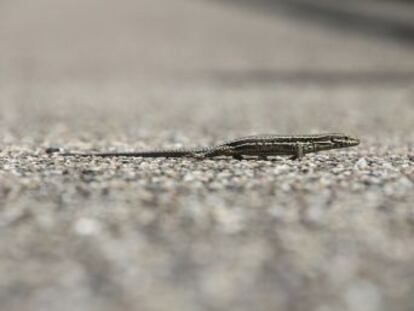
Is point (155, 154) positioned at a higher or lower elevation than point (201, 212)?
higher

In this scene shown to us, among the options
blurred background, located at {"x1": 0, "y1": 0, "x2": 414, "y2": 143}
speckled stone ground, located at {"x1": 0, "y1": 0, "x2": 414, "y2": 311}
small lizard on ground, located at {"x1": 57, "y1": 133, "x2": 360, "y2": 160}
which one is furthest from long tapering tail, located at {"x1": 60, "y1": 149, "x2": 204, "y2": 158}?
blurred background, located at {"x1": 0, "y1": 0, "x2": 414, "y2": 143}

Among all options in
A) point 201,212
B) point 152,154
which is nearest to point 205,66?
point 152,154

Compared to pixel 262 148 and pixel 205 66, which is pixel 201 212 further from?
pixel 205 66

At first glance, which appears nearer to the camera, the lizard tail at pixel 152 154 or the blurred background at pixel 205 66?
the lizard tail at pixel 152 154

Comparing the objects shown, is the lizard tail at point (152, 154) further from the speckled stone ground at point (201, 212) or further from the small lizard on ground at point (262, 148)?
the speckled stone ground at point (201, 212)

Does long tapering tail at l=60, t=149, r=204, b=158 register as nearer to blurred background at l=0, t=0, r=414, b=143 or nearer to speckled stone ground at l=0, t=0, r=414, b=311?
speckled stone ground at l=0, t=0, r=414, b=311

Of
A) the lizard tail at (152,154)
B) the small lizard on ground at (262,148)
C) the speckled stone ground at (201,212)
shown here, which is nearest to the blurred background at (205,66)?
the speckled stone ground at (201,212)

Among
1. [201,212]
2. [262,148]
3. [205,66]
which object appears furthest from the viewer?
[205,66]

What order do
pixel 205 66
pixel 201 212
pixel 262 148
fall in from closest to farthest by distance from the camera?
pixel 201 212 → pixel 262 148 → pixel 205 66

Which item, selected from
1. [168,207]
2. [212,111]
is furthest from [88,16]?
[168,207]
